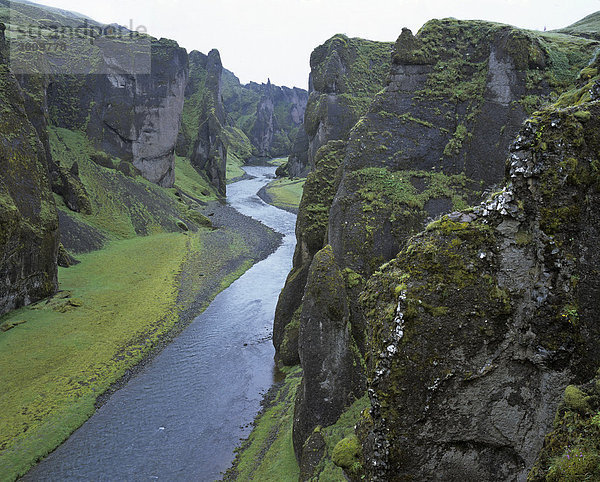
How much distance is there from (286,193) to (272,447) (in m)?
84.7

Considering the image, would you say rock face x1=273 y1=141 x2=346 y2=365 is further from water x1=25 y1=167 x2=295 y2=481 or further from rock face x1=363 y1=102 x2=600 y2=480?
rock face x1=363 y1=102 x2=600 y2=480

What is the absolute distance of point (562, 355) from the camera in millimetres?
7094

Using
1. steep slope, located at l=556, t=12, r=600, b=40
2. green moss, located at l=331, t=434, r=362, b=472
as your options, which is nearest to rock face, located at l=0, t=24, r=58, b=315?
green moss, located at l=331, t=434, r=362, b=472

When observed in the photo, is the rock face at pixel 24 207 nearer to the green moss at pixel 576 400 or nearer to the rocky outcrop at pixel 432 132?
the rocky outcrop at pixel 432 132

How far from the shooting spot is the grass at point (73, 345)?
2062 centimetres

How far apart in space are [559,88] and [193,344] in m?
27.1

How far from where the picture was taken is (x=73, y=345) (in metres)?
28.0

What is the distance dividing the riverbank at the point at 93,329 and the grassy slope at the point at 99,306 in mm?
64

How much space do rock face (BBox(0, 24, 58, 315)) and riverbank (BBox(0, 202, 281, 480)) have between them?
5.04 feet

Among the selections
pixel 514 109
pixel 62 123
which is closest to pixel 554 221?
pixel 514 109

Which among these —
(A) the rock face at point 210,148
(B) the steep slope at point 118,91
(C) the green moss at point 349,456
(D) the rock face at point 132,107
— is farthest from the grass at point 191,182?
(C) the green moss at point 349,456

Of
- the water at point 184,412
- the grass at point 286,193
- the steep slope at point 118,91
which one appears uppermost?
the steep slope at point 118,91

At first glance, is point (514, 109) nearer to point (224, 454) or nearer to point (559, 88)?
point (559, 88)

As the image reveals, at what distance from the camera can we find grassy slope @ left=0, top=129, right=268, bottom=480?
21.7 metres
